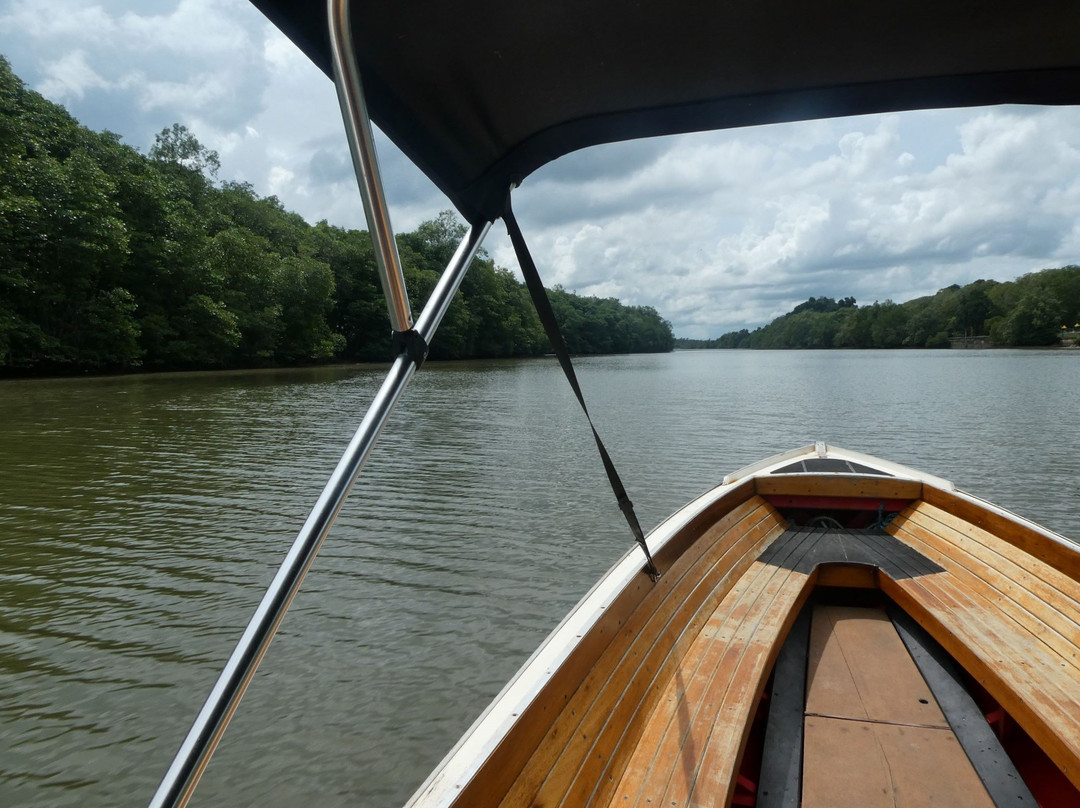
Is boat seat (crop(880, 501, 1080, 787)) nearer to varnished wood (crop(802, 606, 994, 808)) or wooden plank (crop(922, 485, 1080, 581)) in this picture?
wooden plank (crop(922, 485, 1080, 581))

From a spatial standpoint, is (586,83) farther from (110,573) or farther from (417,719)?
(110,573)

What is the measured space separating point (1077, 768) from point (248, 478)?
10131 mm

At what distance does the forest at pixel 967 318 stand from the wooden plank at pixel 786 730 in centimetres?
9632

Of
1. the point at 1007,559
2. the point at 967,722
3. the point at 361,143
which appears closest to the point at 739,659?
the point at 967,722

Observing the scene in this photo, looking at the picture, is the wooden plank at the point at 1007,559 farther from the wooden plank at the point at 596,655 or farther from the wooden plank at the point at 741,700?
the wooden plank at the point at 596,655

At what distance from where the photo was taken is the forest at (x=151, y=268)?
88.8 ft

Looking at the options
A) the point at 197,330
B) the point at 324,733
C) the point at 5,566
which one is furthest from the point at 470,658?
the point at 197,330

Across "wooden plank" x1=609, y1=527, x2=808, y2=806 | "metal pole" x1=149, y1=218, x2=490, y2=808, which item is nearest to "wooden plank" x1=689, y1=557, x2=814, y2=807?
"wooden plank" x1=609, y1=527, x2=808, y2=806

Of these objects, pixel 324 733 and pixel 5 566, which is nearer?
pixel 324 733

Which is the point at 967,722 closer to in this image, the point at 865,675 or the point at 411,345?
the point at 865,675

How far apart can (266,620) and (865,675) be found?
9.29ft

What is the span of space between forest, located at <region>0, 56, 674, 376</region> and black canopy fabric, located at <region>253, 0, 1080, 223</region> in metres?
32.6

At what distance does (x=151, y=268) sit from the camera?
33.8 meters

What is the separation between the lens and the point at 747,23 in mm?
1314
